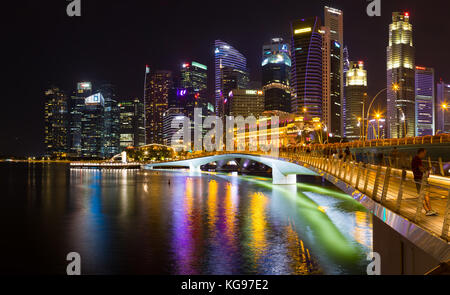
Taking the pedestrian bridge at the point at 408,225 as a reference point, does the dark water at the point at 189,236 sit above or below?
below

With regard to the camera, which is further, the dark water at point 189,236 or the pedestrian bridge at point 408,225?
the dark water at point 189,236

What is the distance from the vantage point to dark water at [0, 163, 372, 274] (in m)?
19.5

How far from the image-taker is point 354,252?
2103 centimetres

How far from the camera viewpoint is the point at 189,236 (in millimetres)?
26938

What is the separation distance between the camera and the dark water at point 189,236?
1950cm

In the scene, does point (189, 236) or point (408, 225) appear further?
point (189, 236)

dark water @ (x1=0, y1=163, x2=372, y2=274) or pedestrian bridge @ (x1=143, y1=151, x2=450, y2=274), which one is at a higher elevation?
pedestrian bridge @ (x1=143, y1=151, x2=450, y2=274)

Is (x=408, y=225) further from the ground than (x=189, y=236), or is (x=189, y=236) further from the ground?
(x=408, y=225)

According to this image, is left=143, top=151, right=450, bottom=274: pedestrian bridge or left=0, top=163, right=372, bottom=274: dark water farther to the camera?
left=0, top=163, right=372, bottom=274: dark water
